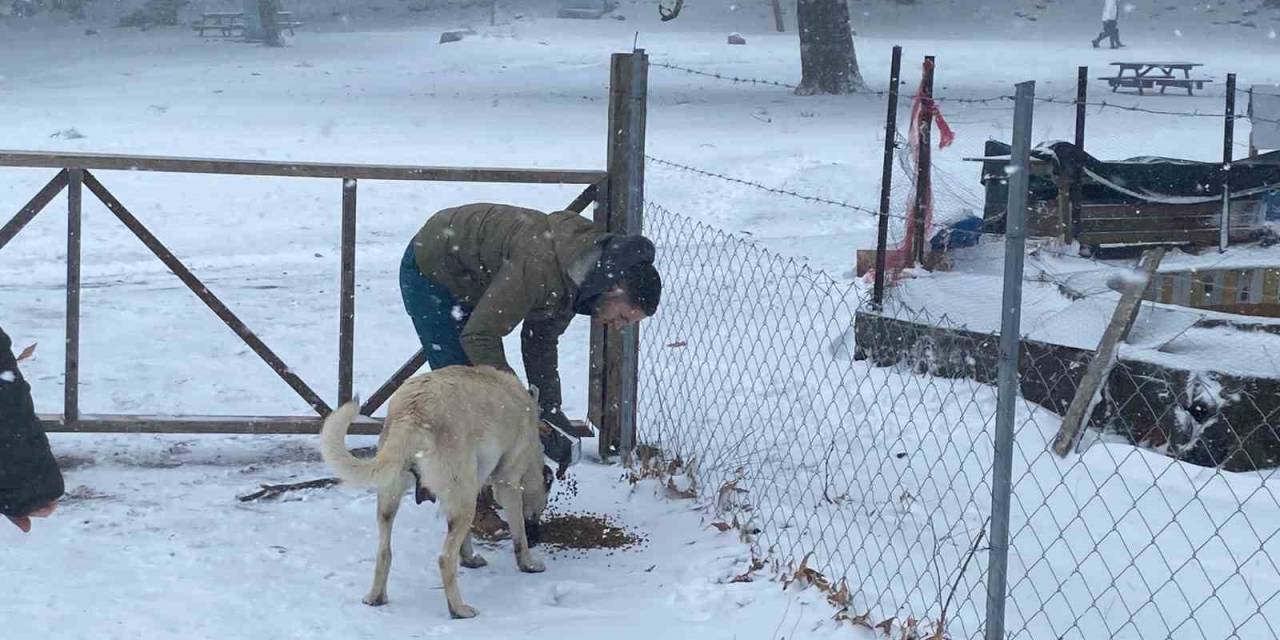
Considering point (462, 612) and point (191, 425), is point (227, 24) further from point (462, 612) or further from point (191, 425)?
point (462, 612)

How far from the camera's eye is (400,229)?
14.4m

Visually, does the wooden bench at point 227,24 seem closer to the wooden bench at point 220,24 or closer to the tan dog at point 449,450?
the wooden bench at point 220,24

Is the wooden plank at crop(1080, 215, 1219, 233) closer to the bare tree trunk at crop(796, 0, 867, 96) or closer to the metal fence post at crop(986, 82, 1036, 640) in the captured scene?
the metal fence post at crop(986, 82, 1036, 640)

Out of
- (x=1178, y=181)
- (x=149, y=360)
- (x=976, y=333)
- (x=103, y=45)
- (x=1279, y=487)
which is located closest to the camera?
(x=1279, y=487)

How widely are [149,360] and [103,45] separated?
2954cm

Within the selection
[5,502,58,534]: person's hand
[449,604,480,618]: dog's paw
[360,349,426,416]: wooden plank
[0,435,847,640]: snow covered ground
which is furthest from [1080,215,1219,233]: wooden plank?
[5,502,58,534]: person's hand

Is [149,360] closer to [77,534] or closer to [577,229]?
[77,534]

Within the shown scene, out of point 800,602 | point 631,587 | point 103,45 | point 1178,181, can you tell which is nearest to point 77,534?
point 631,587

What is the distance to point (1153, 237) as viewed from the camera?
1103 cm

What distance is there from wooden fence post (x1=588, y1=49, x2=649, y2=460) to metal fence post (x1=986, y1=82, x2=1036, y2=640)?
272cm

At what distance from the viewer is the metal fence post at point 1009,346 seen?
11.1ft

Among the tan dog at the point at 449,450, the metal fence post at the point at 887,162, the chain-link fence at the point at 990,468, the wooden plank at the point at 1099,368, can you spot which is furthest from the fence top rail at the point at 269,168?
the metal fence post at the point at 887,162

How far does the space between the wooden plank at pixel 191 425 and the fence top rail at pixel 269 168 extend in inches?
44.6

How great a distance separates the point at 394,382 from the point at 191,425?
36.8 inches
